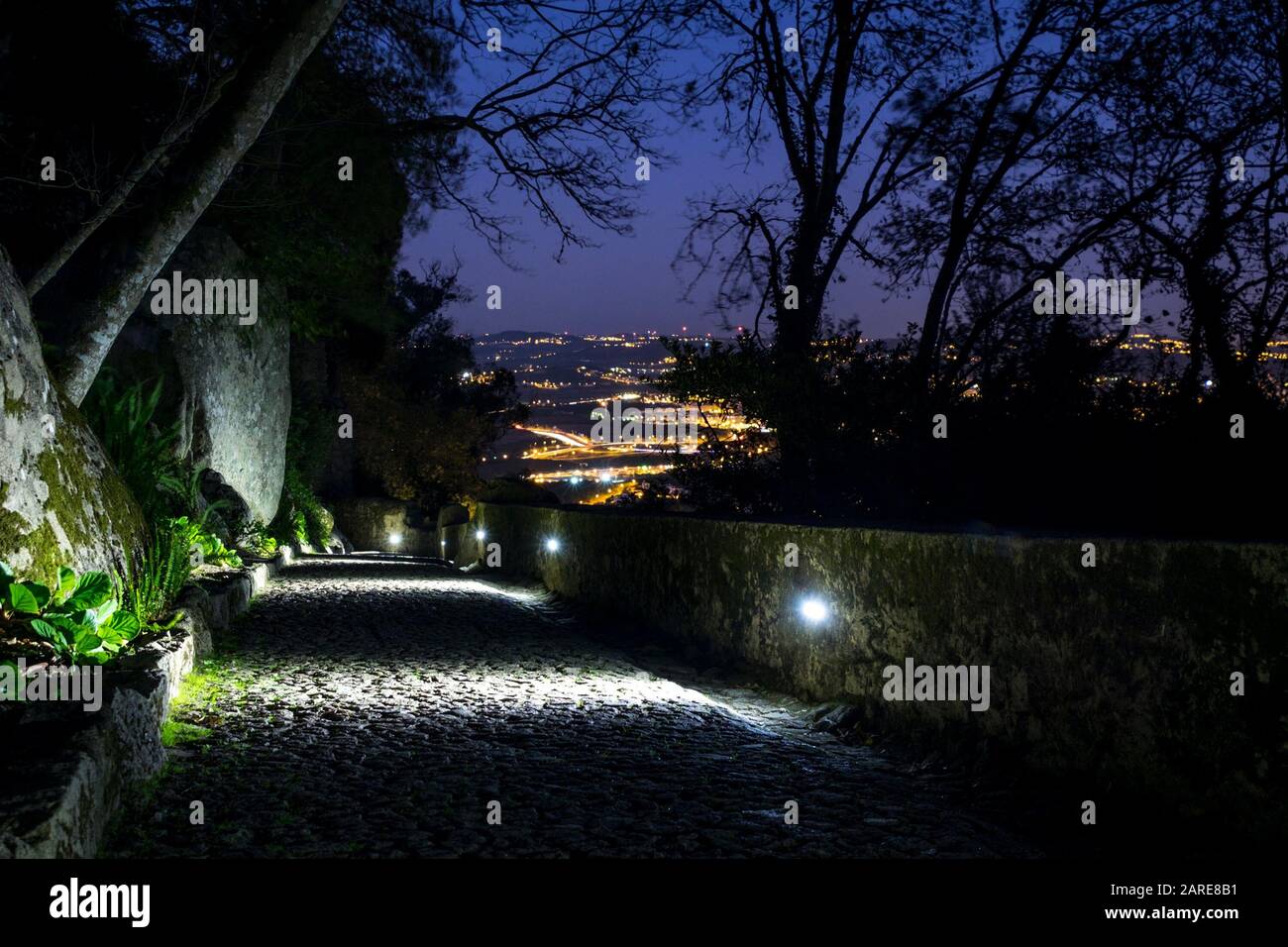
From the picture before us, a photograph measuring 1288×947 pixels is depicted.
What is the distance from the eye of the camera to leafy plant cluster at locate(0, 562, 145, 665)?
4164mm

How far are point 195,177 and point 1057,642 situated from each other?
6635 millimetres

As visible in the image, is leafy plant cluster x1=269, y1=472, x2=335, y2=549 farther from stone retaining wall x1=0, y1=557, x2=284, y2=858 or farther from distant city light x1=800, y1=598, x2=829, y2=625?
stone retaining wall x1=0, y1=557, x2=284, y2=858

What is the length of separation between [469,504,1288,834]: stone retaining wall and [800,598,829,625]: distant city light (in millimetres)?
39

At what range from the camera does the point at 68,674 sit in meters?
3.72

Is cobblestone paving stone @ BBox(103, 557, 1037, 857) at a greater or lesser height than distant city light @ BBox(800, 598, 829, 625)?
lesser

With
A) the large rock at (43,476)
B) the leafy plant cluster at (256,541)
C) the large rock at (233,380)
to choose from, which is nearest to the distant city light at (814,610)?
the large rock at (43,476)

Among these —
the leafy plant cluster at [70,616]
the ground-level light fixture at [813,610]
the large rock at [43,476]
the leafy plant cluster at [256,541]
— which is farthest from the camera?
the leafy plant cluster at [256,541]

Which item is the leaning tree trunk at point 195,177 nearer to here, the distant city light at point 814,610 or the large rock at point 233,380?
the distant city light at point 814,610

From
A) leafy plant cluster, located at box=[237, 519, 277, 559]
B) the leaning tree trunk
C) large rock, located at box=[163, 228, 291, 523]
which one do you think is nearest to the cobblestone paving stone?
the leaning tree trunk

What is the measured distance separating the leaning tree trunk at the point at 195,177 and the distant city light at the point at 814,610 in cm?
528

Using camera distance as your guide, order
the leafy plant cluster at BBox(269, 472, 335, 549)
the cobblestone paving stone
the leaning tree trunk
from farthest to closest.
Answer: the leafy plant cluster at BBox(269, 472, 335, 549) → the leaning tree trunk → the cobblestone paving stone

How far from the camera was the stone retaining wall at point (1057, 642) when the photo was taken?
3.22m

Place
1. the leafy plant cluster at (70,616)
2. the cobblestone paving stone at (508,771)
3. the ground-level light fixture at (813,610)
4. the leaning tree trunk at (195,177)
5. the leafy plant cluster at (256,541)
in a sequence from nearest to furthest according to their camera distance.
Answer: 1. the cobblestone paving stone at (508,771)
2. the leafy plant cluster at (70,616)
3. the ground-level light fixture at (813,610)
4. the leaning tree trunk at (195,177)
5. the leafy plant cluster at (256,541)
